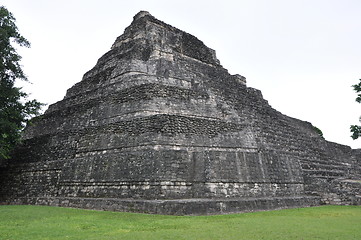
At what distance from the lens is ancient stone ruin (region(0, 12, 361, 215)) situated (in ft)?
32.9

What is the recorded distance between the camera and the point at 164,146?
10.3 metres

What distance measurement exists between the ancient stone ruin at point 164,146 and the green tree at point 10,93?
1571 mm

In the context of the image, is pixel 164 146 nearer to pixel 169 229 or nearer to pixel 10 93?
pixel 169 229

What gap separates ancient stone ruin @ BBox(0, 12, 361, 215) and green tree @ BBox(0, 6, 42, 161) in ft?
5.15

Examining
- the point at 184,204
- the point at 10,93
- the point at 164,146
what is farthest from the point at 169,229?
the point at 10,93

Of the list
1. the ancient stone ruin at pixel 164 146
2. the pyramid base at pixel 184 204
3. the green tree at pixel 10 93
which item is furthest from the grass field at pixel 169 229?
the green tree at pixel 10 93

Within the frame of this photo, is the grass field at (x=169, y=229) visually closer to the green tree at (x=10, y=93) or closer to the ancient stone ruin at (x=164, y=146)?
the ancient stone ruin at (x=164, y=146)

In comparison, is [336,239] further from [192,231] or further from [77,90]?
[77,90]

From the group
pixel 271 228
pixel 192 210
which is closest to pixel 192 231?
pixel 271 228

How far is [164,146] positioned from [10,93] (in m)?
8.78

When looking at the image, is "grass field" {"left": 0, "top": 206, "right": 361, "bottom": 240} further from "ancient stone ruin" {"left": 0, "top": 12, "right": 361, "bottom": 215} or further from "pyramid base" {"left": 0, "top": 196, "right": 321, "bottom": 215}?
"ancient stone ruin" {"left": 0, "top": 12, "right": 361, "bottom": 215}

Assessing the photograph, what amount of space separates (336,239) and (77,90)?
15.5 metres

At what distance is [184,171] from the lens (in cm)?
1010

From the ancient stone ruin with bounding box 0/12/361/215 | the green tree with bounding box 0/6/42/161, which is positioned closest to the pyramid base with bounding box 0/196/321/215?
the ancient stone ruin with bounding box 0/12/361/215
